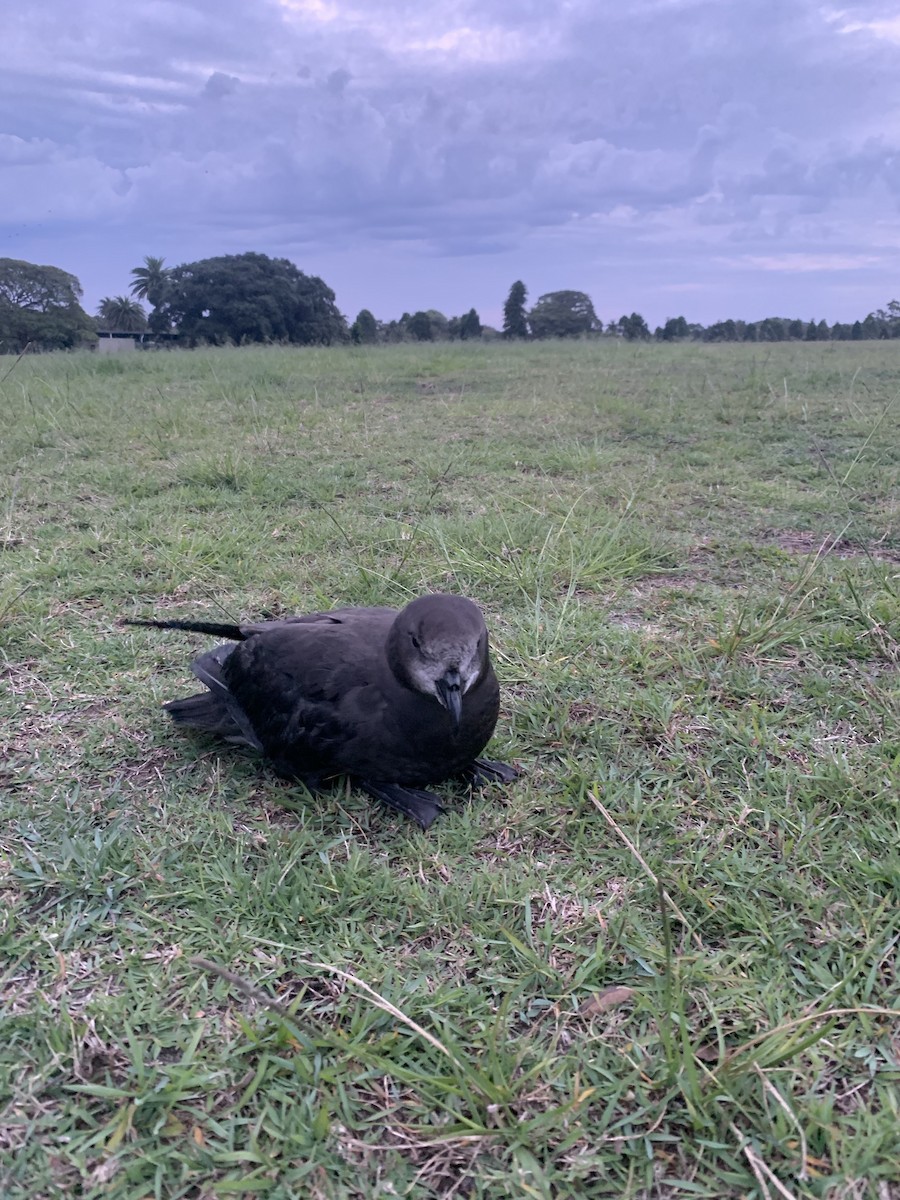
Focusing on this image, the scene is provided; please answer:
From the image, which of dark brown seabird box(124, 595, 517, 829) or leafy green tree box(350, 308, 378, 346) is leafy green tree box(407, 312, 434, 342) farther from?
dark brown seabird box(124, 595, 517, 829)

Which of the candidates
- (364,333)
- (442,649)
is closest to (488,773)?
(442,649)

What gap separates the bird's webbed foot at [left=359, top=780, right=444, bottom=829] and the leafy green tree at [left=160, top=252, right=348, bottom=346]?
64.1 ft

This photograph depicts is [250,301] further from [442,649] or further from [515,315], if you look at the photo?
[442,649]

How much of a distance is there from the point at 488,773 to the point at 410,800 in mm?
265

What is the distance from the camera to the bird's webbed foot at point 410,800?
2.16 m

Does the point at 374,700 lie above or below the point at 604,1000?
above

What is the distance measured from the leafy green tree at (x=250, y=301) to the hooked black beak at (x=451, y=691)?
1967 centimetres

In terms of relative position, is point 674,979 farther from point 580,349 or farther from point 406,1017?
point 580,349

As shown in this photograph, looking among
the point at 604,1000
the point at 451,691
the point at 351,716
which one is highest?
the point at 451,691

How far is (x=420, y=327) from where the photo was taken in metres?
26.3

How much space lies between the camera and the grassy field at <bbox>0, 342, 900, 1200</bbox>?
4.52 feet

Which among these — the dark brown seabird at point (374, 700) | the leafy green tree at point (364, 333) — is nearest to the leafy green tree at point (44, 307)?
the leafy green tree at point (364, 333)

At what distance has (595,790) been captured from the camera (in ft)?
7.46

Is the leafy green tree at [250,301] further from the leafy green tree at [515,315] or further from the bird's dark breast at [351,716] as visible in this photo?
the bird's dark breast at [351,716]
